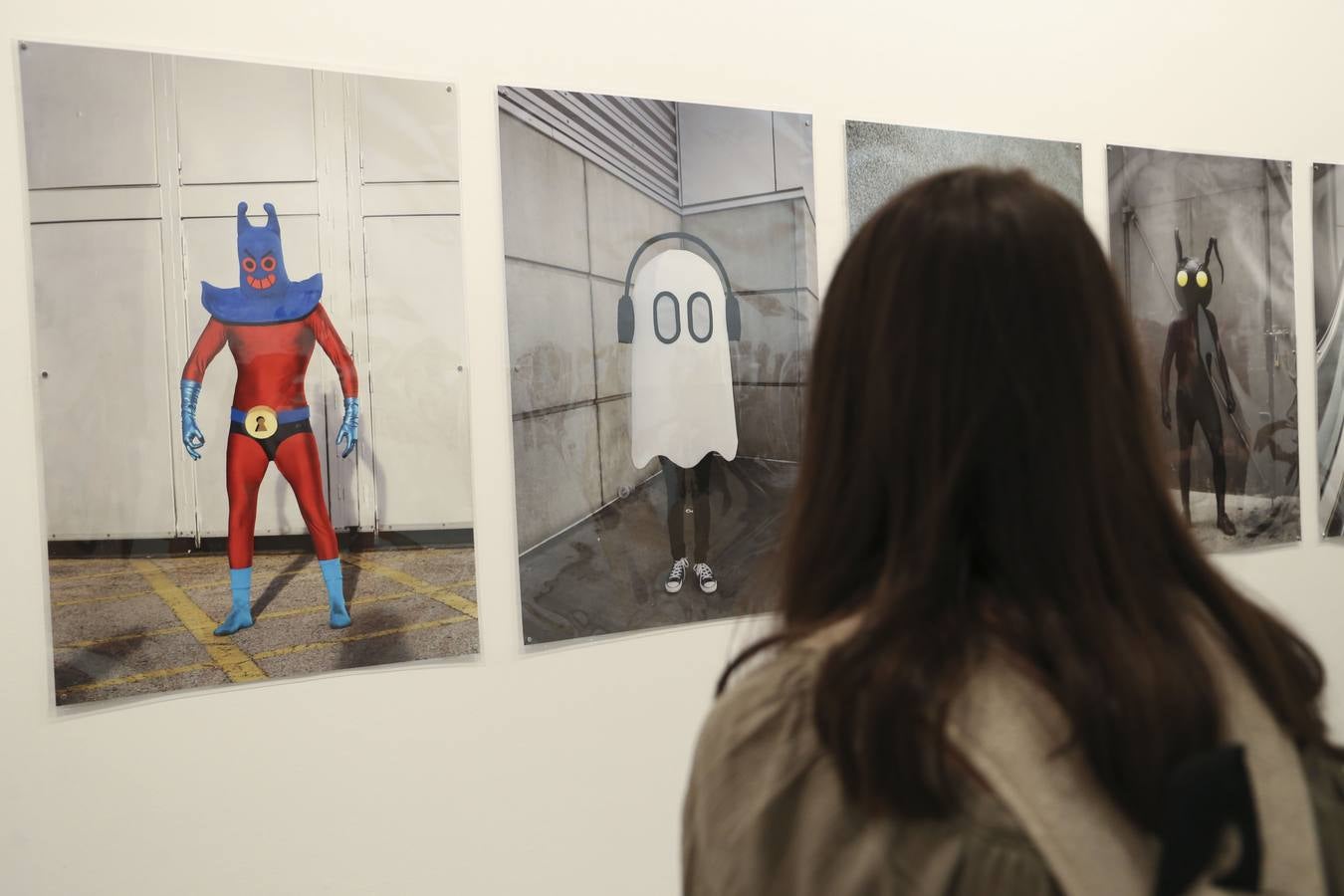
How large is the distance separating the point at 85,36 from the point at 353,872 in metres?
1.53

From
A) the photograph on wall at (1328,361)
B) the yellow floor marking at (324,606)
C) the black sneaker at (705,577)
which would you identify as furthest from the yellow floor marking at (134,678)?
the photograph on wall at (1328,361)

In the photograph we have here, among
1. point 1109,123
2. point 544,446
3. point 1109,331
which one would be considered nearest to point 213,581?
point 544,446

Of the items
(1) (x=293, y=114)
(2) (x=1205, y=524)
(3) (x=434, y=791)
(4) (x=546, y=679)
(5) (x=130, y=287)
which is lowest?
(3) (x=434, y=791)

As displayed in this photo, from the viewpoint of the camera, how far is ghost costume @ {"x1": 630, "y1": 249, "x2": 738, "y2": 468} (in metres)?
1.95

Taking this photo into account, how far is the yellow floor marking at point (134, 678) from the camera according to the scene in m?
1.53

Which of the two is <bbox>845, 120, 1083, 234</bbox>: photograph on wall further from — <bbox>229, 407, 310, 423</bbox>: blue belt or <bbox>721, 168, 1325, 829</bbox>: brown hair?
<bbox>721, 168, 1325, 829</bbox>: brown hair

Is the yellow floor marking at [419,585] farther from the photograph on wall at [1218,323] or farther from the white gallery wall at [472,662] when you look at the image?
the photograph on wall at [1218,323]

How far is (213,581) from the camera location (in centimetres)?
161

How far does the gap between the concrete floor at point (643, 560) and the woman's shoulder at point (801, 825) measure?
1140 mm

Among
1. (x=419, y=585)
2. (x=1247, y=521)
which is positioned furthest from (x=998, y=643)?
(x=1247, y=521)

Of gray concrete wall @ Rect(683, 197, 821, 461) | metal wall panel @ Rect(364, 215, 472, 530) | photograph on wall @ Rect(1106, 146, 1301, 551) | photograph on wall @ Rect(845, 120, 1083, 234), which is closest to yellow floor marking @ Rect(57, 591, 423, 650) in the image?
metal wall panel @ Rect(364, 215, 472, 530)

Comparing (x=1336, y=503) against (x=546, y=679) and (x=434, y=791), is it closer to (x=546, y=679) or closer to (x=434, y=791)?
(x=546, y=679)

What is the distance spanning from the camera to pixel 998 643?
656mm

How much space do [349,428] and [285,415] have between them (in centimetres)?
11
